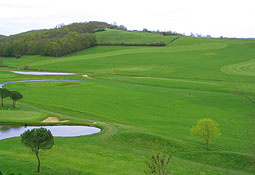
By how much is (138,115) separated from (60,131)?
594 inches

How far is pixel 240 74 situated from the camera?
294ft

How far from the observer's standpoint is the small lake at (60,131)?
1415 inches

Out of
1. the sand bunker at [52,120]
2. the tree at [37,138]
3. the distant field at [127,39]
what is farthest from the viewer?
the distant field at [127,39]

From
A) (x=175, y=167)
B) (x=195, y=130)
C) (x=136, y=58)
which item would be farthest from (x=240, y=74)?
(x=175, y=167)

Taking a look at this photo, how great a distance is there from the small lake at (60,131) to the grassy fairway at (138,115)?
5.01 ft

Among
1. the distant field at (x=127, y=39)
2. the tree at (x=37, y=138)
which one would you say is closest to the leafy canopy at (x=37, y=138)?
the tree at (x=37, y=138)

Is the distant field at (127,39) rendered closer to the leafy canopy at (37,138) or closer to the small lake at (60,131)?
the small lake at (60,131)

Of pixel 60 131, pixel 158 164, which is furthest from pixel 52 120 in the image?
pixel 158 164

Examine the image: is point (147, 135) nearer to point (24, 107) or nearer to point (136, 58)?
point (24, 107)

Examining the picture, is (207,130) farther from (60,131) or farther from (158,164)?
(60,131)

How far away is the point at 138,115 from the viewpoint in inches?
1880

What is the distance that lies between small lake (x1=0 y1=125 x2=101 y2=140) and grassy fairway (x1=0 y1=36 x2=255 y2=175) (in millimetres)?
1527

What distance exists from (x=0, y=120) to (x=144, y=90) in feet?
119

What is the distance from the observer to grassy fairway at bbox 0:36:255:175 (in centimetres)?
2578
